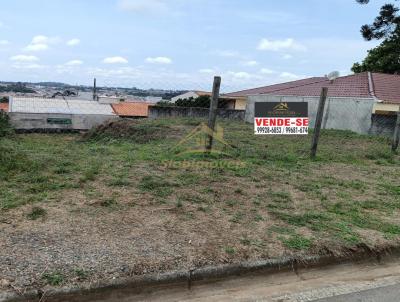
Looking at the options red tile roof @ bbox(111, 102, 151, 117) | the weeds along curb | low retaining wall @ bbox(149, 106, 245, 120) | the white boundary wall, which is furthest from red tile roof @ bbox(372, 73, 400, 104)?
red tile roof @ bbox(111, 102, 151, 117)

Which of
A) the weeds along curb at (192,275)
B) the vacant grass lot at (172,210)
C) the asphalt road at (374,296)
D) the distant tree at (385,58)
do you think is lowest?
the asphalt road at (374,296)

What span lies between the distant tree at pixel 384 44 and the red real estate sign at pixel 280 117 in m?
7.40

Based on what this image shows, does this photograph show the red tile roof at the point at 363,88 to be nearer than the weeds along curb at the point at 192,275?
No

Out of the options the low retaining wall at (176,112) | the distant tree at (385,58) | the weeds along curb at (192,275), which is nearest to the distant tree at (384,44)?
the distant tree at (385,58)

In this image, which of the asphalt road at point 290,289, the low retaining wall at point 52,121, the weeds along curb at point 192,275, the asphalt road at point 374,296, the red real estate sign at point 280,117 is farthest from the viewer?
the low retaining wall at point 52,121

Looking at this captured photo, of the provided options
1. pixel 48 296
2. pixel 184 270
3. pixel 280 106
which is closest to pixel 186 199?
pixel 184 270

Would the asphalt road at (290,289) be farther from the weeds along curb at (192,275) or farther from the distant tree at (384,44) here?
the distant tree at (384,44)

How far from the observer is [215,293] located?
2.90m

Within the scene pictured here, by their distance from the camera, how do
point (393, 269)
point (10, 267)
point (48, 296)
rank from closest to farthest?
1. point (48, 296)
2. point (10, 267)
3. point (393, 269)

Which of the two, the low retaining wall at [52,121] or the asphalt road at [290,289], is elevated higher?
the low retaining wall at [52,121]

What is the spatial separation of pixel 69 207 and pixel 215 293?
1.79m

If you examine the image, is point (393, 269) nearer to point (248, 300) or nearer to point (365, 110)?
point (248, 300)

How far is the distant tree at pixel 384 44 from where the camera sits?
57.2 feet

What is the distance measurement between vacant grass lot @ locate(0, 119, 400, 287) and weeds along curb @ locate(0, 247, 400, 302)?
0.07 m
